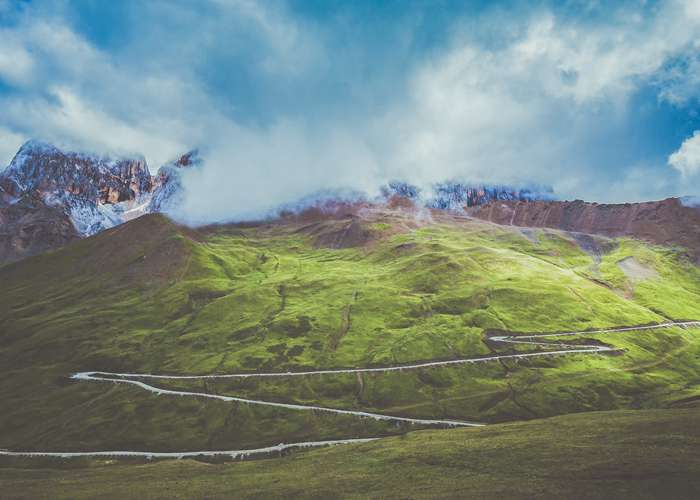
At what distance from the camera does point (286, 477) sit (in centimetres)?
9562

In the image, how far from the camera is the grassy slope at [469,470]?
67.9 m

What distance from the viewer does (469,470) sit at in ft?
270

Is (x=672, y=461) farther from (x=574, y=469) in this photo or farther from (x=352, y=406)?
(x=352, y=406)

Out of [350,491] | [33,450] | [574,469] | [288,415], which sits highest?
[574,469]

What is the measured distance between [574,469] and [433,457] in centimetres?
2732

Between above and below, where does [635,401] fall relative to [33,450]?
above

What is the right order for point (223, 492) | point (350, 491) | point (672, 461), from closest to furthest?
point (672, 461) → point (350, 491) → point (223, 492)

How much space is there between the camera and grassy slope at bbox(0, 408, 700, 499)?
67875 millimetres

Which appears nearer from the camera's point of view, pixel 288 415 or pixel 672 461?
pixel 672 461

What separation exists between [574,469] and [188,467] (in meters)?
87.2

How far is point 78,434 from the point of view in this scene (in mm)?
183250

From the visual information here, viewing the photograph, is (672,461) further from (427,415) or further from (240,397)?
(240,397)

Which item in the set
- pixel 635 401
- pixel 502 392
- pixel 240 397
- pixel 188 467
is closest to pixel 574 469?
pixel 188 467

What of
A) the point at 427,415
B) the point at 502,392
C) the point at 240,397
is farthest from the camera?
the point at 240,397
